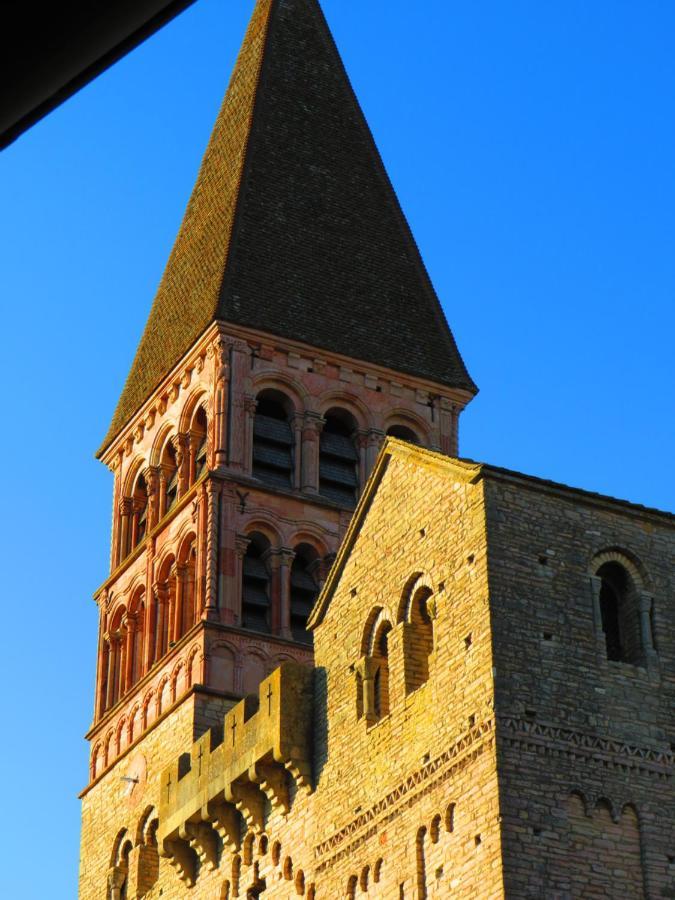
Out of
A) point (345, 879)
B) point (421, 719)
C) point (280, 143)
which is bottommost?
point (345, 879)

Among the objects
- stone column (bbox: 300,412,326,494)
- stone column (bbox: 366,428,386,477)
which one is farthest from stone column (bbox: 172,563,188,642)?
stone column (bbox: 366,428,386,477)

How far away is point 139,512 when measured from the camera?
39281mm

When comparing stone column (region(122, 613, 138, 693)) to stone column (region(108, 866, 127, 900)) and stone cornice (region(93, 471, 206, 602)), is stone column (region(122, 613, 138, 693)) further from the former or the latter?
stone column (region(108, 866, 127, 900))

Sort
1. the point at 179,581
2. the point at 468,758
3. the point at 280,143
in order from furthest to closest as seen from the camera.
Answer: the point at 280,143 → the point at 179,581 → the point at 468,758

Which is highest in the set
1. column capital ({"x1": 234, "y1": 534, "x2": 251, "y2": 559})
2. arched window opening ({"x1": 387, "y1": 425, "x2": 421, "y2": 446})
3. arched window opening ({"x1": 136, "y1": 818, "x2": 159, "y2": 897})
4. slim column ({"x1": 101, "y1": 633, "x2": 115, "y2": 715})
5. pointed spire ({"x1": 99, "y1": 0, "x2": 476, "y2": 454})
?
pointed spire ({"x1": 99, "y1": 0, "x2": 476, "y2": 454})

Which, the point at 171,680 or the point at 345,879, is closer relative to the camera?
the point at 345,879

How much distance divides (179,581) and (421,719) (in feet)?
53.7

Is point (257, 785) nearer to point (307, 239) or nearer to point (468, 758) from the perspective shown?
point (468, 758)

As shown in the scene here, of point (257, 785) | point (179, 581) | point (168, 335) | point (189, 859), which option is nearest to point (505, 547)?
point (257, 785)

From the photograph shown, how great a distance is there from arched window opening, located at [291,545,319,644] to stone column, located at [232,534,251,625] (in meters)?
1.38

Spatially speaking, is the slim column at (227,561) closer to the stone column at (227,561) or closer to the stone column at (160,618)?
the stone column at (227,561)

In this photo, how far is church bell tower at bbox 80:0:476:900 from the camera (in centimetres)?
3300

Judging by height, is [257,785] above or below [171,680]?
below

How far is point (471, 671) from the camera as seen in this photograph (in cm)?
1809
